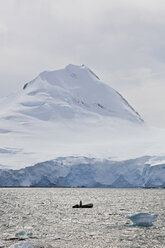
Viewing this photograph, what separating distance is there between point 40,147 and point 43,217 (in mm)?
77220

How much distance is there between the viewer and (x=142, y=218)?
3259cm

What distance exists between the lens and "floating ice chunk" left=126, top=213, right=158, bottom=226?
32406mm

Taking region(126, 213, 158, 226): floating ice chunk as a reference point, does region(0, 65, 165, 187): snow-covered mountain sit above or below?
above

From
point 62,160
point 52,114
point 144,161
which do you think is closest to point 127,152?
point 144,161

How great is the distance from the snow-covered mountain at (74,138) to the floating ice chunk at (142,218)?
64320 millimetres

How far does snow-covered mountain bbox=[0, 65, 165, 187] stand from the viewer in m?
99.4

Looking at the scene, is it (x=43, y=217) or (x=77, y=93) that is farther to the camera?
(x=77, y=93)

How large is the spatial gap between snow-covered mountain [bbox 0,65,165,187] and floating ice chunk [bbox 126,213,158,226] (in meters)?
64.3

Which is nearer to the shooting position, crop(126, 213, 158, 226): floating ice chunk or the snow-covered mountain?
crop(126, 213, 158, 226): floating ice chunk

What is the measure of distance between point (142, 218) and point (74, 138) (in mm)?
100275

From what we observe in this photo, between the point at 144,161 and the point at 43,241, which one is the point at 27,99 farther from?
the point at 43,241

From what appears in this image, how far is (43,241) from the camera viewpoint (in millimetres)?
25875

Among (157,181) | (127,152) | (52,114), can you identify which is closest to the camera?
(157,181)

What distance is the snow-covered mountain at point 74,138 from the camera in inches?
3915
